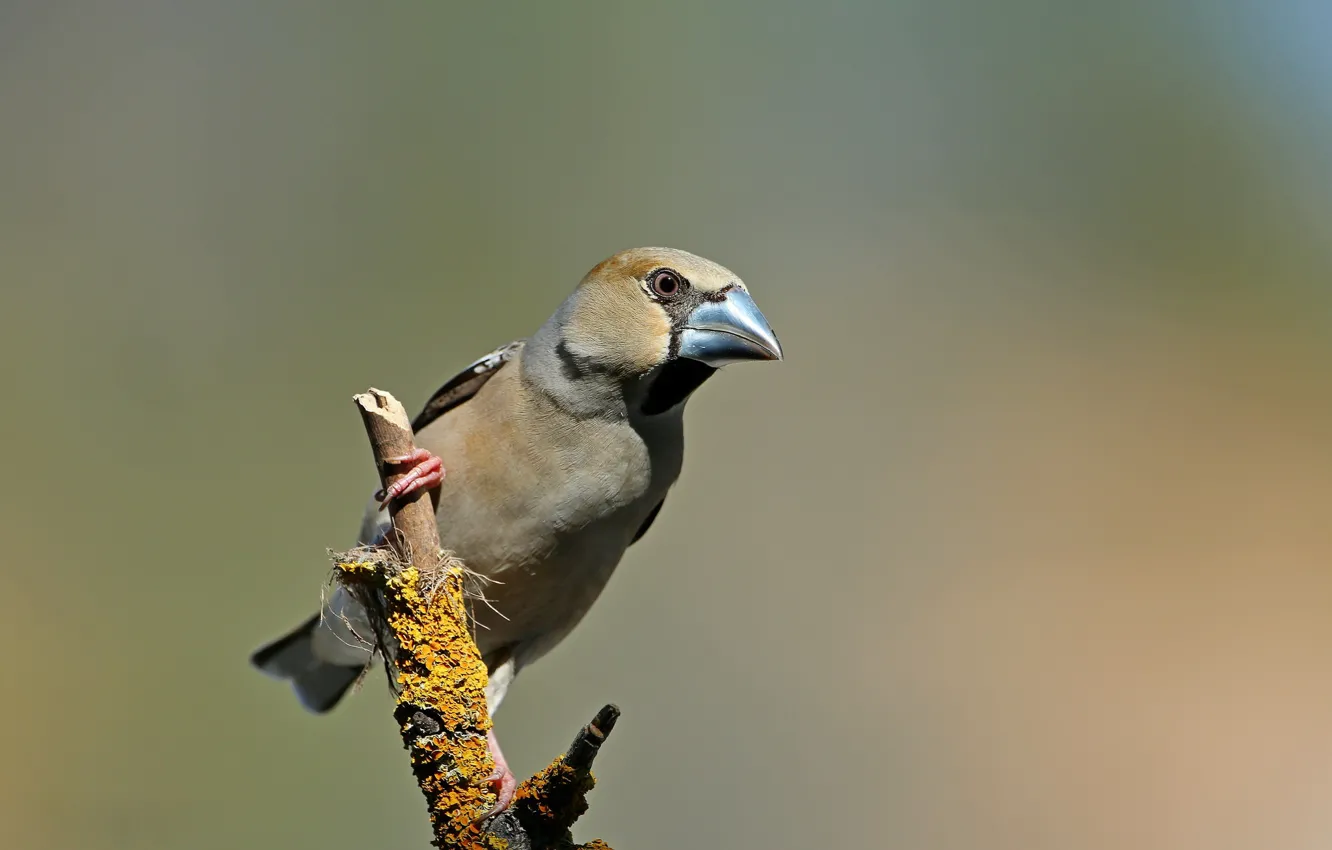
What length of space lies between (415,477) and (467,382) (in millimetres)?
563

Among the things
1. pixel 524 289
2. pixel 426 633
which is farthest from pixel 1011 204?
pixel 426 633

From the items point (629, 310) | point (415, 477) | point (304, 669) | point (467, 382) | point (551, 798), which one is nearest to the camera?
point (551, 798)

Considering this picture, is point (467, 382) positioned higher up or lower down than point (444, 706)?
higher up

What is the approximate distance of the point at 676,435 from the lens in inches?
92.9

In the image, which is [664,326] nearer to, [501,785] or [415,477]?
[415,477]

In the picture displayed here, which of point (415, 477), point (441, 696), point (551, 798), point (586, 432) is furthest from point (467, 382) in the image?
point (551, 798)

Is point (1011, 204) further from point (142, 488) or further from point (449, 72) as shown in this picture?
point (142, 488)

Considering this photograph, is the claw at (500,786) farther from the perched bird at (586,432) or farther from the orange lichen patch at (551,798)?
the perched bird at (586,432)

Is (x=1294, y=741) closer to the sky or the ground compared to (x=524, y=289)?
closer to the ground

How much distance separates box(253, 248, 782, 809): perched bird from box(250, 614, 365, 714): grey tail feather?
0.79 metres

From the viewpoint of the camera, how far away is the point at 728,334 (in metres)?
2.19

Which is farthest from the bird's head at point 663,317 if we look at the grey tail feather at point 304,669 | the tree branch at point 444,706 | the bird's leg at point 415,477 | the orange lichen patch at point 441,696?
the grey tail feather at point 304,669

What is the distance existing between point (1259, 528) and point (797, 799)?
2778 mm

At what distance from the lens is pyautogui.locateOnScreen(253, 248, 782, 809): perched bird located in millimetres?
2242
